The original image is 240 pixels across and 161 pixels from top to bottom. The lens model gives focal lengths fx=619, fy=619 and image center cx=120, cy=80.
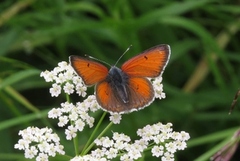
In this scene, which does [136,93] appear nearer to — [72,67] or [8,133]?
[72,67]

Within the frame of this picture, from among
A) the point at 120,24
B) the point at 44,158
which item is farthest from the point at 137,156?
the point at 120,24

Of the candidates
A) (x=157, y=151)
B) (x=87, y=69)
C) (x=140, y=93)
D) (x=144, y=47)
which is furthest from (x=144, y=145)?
(x=144, y=47)

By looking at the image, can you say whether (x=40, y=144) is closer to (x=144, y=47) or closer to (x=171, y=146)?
(x=171, y=146)

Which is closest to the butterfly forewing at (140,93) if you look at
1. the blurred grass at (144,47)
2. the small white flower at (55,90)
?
the small white flower at (55,90)

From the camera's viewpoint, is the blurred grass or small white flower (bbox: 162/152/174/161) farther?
the blurred grass

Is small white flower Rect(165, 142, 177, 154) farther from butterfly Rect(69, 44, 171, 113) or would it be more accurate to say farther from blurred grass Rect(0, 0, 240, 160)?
blurred grass Rect(0, 0, 240, 160)

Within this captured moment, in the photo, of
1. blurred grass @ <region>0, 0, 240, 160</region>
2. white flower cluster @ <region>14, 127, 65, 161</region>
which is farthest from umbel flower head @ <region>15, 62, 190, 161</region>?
blurred grass @ <region>0, 0, 240, 160</region>
